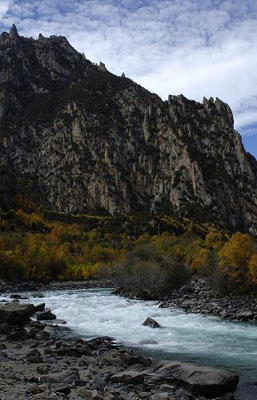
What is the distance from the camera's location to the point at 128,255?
275 ft

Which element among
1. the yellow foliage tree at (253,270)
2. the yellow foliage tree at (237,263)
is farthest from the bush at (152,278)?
the yellow foliage tree at (253,270)

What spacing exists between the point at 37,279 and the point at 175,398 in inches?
3318

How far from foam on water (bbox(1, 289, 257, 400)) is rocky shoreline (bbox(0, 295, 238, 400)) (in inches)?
67.1

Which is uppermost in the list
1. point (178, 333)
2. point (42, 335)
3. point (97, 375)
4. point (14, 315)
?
point (14, 315)

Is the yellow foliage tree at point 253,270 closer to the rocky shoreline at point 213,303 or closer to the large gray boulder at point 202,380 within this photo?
the rocky shoreline at point 213,303

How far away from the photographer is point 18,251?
335 feet

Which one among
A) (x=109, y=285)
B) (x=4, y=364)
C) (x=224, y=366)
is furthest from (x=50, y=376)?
(x=109, y=285)

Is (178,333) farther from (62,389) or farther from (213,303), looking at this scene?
(62,389)

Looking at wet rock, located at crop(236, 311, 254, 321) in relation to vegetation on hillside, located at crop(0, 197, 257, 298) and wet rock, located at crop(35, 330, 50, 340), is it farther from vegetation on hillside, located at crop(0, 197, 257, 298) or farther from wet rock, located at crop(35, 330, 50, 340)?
wet rock, located at crop(35, 330, 50, 340)

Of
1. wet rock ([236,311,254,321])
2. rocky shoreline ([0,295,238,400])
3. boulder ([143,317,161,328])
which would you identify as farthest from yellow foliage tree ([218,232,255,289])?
rocky shoreline ([0,295,238,400])

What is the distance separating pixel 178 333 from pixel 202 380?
523 inches

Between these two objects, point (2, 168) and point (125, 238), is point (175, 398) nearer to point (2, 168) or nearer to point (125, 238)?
point (125, 238)

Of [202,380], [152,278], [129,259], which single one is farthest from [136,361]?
[129,259]

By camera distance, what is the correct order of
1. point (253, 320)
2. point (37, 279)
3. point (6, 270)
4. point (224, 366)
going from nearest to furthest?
1. point (224, 366)
2. point (253, 320)
3. point (6, 270)
4. point (37, 279)
